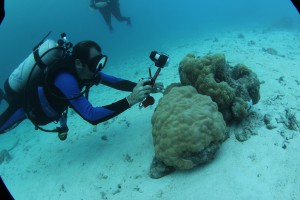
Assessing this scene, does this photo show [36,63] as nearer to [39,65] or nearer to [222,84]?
[39,65]

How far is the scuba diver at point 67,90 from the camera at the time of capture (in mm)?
5027

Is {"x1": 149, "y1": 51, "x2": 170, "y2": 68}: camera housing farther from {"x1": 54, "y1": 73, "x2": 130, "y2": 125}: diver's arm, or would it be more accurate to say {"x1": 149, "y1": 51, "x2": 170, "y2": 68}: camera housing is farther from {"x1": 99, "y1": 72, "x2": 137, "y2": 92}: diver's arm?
{"x1": 99, "y1": 72, "x2": 137, "y2": 92}: diver's arm

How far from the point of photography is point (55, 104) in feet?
18.1

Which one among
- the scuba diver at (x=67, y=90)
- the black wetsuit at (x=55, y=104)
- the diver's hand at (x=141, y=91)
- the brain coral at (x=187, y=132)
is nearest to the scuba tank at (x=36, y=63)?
the scuba diver at (x=67, y=90)

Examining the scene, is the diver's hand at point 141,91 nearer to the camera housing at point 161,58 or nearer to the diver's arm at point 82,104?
the diver's arm at point 82,104

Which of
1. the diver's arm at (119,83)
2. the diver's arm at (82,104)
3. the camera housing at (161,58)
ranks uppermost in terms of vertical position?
the camera housing at (161,58)

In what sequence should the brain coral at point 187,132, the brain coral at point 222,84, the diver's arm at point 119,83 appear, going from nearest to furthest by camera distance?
the brain coral at point 187,132, the brain coral at point 222,84, the diver's arm at point 119,83

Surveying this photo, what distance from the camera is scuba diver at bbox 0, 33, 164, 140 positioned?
198 inches

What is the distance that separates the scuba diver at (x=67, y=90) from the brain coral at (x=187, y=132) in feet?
2.82

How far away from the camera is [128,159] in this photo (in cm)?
543

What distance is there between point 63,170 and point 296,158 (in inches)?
195

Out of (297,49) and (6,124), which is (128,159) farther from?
(297,49)

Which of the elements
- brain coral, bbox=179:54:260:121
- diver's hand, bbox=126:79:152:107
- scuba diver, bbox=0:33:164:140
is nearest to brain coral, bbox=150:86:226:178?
brain coral, bbox=179:54:260:121

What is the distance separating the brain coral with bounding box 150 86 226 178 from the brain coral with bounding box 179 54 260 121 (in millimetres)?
402
